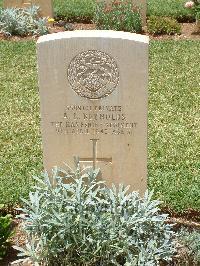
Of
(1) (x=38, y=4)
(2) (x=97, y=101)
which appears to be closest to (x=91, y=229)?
(2) (x=97, y=101)

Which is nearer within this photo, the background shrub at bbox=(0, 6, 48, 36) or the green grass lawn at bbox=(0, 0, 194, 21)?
the background shrub at bbox=(0, 6, 48, 36)

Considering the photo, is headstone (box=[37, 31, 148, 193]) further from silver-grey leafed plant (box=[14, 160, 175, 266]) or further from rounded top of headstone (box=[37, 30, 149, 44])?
silver-grey leafed plant (box=[14, 160, 175, 266])

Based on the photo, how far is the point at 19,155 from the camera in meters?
7.19

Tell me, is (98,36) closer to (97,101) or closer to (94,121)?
(97,101)

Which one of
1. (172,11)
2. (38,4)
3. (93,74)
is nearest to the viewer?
(93,74)

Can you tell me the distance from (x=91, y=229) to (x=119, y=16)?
7.73 metres

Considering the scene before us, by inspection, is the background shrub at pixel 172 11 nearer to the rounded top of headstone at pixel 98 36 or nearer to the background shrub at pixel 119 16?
the background shrub at pixel 119 16

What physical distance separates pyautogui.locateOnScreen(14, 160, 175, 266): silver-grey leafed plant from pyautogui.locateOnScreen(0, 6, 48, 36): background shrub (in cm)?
757

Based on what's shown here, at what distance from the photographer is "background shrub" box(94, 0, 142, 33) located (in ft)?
39.4

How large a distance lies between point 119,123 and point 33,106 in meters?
3.81

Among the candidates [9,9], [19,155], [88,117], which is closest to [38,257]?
[88,117]

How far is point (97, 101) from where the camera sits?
5066 mm

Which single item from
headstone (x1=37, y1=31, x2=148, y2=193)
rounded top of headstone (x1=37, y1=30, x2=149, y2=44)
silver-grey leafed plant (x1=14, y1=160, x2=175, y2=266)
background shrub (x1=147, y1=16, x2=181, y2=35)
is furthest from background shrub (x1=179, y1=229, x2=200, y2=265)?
background shrub (x1=147, y1=16, x2=181, y2=35)

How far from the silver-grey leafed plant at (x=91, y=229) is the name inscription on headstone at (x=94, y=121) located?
15.2 inches
